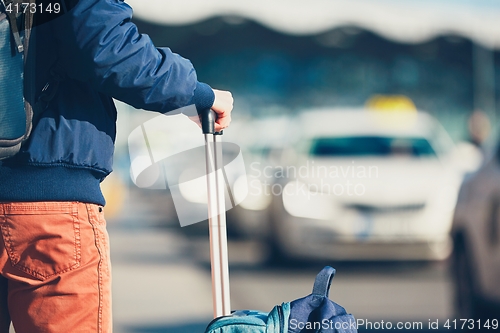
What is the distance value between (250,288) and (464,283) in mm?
2423

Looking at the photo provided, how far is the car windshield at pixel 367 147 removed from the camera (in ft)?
35.4

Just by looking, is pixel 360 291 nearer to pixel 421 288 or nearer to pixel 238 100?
pixel 421 288

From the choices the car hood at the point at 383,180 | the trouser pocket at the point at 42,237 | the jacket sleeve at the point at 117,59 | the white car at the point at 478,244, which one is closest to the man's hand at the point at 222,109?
the jacket sleeve at the point at 117,59

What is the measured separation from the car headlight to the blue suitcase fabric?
24.0 feet

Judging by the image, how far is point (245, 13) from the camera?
18125 mm

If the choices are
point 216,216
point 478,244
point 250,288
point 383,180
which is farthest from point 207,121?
point 383,180

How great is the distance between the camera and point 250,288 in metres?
8.48

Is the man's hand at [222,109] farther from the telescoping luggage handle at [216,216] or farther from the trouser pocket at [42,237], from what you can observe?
the trouser pocket at [42,237]

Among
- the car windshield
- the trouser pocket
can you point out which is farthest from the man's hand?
the car windshield

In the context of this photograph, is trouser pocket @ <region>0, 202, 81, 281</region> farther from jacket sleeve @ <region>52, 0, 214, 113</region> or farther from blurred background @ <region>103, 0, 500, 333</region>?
blurred background @ <region>103, 0, 500, 333</region>

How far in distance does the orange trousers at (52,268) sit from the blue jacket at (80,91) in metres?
0.05

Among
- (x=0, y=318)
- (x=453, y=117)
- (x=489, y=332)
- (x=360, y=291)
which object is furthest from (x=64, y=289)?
(x=453, y=117)

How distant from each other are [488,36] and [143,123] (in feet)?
62.8

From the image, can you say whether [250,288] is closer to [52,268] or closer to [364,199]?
[364,199]
